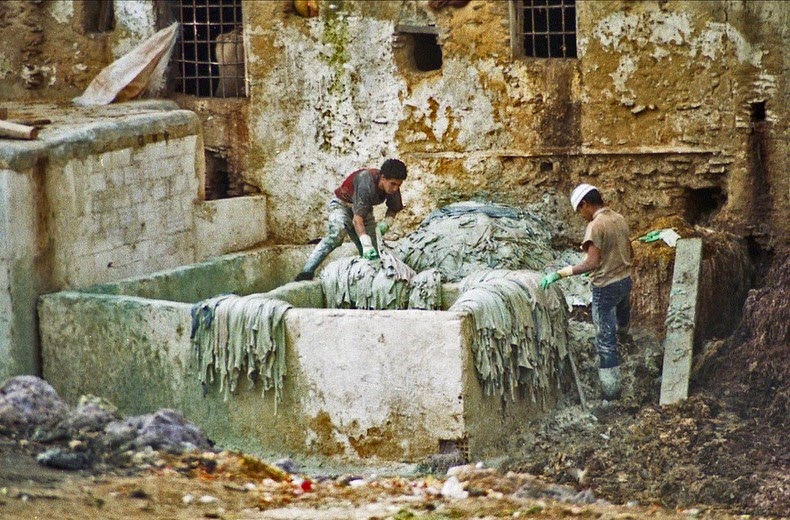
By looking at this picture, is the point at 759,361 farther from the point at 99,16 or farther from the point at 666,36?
the point at 99,16

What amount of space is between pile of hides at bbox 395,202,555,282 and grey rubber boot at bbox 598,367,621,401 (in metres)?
2.03

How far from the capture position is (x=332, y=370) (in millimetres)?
12812

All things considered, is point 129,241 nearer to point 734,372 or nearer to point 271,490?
point 271,490

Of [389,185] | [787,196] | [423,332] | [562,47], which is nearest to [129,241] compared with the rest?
[389,185]

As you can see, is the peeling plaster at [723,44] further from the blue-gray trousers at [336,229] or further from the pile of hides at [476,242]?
the blue-gray trousers at [336,229]

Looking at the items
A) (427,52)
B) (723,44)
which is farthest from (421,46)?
(723,44)

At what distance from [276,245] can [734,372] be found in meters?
5.48

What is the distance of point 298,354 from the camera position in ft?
42.4

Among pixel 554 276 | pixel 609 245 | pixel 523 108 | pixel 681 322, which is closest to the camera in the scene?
pixel 554 276

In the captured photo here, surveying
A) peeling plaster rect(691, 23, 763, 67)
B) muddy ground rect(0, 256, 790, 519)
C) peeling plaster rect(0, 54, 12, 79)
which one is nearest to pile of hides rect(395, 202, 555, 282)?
Answer: muddy ground rect(0, 256, 790, 519)

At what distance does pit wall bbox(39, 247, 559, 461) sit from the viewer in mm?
12562

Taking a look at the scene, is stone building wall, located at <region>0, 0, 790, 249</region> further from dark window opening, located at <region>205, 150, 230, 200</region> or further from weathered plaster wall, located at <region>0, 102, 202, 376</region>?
weathered plaster wall, located at <region>0, 102, 202, 376</region>

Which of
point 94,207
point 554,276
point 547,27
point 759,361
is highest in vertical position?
point 547,27

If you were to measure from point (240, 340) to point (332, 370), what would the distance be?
2.52 feet
